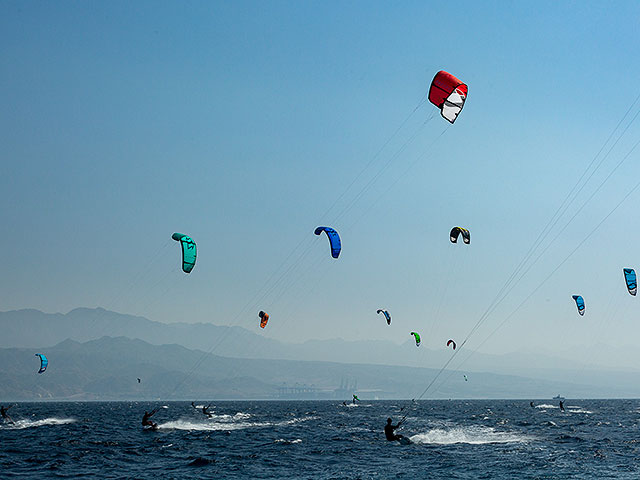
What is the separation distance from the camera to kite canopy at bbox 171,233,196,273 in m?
29.2

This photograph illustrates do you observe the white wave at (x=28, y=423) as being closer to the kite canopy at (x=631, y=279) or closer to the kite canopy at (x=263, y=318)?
the kite canopy at (x=263, y=318)

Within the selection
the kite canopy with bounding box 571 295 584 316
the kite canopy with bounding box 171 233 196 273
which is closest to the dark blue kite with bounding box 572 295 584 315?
the kite canopy with bounding box 571 295 584 316

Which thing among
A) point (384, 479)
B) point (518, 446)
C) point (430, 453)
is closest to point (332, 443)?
point (430, 453)

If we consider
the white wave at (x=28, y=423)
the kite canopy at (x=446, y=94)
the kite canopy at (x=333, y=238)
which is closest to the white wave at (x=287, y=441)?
the kite canopy at (x=333, y=238)

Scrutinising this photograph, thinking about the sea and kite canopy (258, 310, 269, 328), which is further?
kite canopy (258, 310, 269, 328)

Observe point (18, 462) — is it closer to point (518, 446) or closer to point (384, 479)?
point (384, 479)

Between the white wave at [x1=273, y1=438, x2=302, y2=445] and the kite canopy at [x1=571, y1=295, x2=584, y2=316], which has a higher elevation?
the kite canopy at [x1=571, y1=295, x2=584, y2=316]

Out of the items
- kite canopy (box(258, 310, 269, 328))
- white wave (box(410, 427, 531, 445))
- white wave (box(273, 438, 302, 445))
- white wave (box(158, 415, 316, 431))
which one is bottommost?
white wave (box(158, 415, 316, 431))

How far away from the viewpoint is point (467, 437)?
36781 millimetres

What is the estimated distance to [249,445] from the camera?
32.3 meters

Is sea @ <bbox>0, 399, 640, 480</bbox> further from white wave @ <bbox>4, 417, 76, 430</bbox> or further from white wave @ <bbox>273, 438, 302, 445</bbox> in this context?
white wave @ <bbox>4, 417, 76, 430</bbox>

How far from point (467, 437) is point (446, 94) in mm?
22636

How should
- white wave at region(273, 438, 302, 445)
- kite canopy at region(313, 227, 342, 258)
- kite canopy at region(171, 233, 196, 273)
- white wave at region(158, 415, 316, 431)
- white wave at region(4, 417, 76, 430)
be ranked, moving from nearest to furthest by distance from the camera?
1. kite canopy at region(171, 233, 196, 273)
2. kite canopy at region(313, 227, 342, 258)
3. white wave at region(273, 438, 302, 445)
4. white wave at region(158, 415, 316, 431)
5. white wave at region(4, 417, 76, 430)

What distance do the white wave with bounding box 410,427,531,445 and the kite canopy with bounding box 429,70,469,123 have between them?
61.1 ft
